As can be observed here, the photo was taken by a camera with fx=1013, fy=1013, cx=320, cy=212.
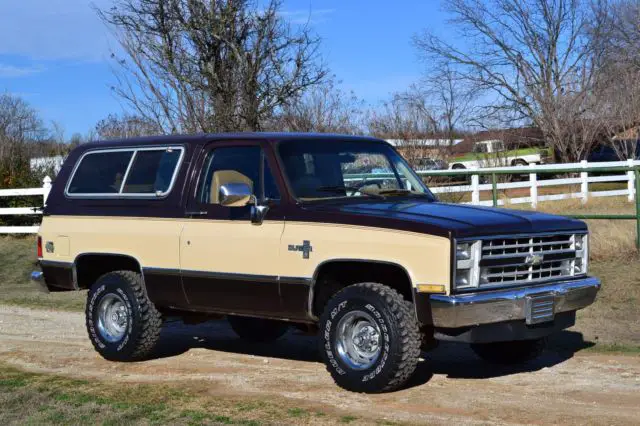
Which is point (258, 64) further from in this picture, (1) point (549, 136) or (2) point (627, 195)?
(1) point (549, 136)

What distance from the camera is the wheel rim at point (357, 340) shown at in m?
7.41

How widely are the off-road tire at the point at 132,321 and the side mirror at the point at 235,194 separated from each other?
54.5 inches

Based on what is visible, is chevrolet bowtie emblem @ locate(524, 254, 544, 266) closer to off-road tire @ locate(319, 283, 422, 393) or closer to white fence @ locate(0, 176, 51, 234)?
off-road tire @ locate(319, 283, 422, 393)

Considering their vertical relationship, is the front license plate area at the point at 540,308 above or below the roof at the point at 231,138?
below

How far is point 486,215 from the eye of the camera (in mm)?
7559

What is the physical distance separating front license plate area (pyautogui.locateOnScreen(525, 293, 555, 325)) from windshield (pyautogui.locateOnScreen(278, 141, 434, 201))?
1616 millimetres

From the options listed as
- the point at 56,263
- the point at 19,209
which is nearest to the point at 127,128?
the point at 19,209

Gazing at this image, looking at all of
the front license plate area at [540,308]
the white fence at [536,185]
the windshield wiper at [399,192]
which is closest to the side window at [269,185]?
the windshield wiper at [399,192]

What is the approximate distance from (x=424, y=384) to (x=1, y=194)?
58.1 ft

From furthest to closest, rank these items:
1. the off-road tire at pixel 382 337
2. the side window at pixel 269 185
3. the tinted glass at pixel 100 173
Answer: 1. the tinted glass at pixel 100 173
2. the side window at pixel 269 185
3. the off-road tire at pixel 382 337

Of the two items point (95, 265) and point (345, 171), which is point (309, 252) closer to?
point (345, 171)

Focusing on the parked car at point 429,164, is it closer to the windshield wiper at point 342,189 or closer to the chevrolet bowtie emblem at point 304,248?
the windshield wiper at point 342,189

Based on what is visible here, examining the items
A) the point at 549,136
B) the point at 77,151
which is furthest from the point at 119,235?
the point at 549,136

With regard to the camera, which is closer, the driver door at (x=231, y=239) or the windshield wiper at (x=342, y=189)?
the driver door at (x=231, y=239)
